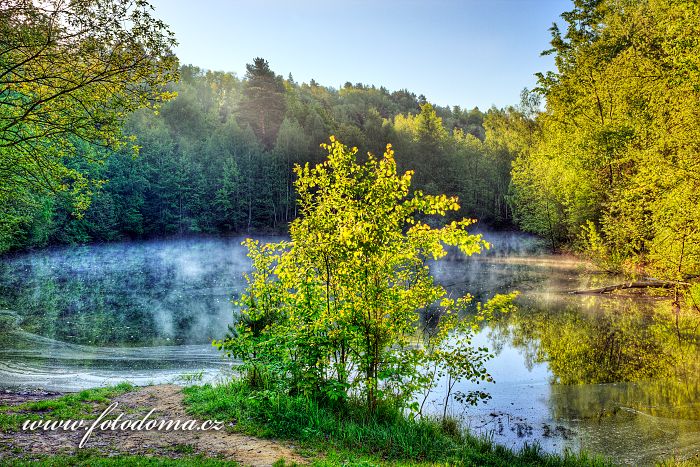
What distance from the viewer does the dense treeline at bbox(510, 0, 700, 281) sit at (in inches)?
667

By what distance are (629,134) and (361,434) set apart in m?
27.3

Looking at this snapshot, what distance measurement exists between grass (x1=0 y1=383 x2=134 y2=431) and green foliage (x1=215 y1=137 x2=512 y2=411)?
3.04 meters

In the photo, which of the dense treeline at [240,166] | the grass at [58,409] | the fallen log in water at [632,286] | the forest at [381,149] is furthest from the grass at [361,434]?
the dense treeline at [240,166]

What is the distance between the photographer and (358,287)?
8.64 m

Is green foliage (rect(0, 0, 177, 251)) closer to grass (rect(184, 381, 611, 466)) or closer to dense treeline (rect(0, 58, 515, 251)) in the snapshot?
grass (rect(184, 381, 611, 466))

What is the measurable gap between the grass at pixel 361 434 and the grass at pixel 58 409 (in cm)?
203

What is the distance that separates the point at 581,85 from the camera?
32.1 m

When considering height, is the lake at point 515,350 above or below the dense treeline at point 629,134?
below

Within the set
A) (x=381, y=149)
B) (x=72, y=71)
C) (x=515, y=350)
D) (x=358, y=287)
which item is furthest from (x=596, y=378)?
(x=381, y=149)

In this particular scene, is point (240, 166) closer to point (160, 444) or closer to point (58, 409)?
point (58, 409)

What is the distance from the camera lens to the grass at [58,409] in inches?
308

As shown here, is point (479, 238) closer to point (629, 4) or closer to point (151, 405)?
point (151, 405)

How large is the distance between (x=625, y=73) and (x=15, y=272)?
46.1 m

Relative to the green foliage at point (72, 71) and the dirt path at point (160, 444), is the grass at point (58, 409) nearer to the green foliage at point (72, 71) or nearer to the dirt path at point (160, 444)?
the dirt path at point (160, 444)
